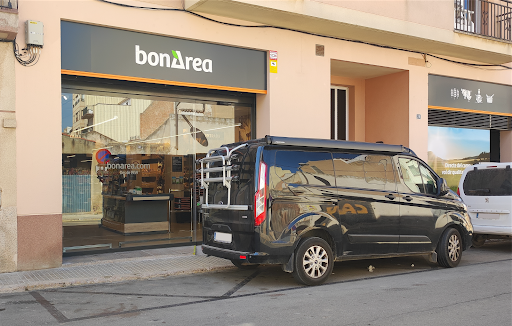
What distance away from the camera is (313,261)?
7.34 meters

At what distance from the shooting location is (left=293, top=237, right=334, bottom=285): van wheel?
7.19 meters

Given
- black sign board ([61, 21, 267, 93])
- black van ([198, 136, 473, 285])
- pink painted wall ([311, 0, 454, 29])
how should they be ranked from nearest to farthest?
black van ([198, 136, 473, 285]) → black sign board ([61, 21, 267, 93]) → pink painted wall ([311, 0, 454, 29])

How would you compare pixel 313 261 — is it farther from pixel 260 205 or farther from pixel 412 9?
pixel 412 9

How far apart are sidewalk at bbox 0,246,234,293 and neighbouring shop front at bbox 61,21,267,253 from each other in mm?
657

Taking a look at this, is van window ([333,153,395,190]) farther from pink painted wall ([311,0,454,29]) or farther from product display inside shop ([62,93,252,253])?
pink painted wall ([311,0,454,29])

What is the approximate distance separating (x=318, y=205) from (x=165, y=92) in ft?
15.7

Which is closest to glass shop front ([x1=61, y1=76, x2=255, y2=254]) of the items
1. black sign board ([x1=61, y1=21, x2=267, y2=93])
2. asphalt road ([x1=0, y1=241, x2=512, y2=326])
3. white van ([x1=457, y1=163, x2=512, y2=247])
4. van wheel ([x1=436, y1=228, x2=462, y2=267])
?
black sign board ([x1=61, y1=21, x2=267, y2=93])

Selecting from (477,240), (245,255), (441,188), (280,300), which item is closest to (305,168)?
(245,255)

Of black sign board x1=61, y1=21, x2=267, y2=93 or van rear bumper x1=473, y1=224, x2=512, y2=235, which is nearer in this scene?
black sign board x1=61, y1=21, x2=267, y2=93

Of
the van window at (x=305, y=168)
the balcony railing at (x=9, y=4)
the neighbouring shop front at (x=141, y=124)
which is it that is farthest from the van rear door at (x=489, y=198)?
the balcony railing at (x=9, y=4)

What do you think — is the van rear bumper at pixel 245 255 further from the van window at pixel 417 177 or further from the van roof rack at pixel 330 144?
the van window at pixel 417 177

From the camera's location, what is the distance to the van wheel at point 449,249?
875cm

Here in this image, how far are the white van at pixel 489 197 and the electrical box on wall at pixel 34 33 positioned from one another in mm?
8871

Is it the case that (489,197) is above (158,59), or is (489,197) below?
below
